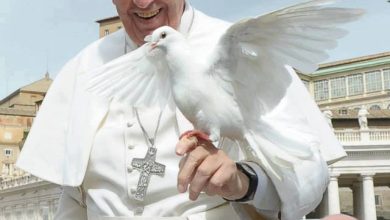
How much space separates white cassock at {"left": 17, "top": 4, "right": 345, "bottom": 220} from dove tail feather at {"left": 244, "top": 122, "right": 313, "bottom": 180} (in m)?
0.04

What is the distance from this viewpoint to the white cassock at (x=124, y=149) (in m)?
1.62

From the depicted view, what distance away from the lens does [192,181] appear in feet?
4.38

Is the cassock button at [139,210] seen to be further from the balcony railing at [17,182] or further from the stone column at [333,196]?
the balcony railing at [17,182]

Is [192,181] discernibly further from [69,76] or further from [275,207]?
[69,76]

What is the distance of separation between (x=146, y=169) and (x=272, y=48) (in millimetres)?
586

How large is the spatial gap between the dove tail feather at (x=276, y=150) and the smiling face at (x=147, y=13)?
47 cm

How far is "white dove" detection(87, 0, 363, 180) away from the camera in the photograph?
136 cm

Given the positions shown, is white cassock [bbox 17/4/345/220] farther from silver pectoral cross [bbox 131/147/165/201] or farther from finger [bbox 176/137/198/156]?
finger [bbox 176/137/198/156]

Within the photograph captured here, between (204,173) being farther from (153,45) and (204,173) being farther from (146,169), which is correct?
(146,169)

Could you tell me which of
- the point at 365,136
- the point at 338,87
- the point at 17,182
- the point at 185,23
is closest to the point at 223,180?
the point at 185,23

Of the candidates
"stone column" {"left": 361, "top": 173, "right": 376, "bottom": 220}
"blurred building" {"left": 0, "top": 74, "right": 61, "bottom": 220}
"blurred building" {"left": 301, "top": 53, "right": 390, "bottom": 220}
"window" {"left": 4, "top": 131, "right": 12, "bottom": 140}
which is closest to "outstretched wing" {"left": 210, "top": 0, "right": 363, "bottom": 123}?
"blurred building" {"left": 301, "top": 53, "right": 390, "bottom": 220}

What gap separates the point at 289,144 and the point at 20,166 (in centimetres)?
91

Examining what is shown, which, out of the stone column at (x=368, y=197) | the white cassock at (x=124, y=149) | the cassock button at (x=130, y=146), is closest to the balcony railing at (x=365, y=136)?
the stone column at (x=368, y=197)

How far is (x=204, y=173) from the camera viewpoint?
132 cm
